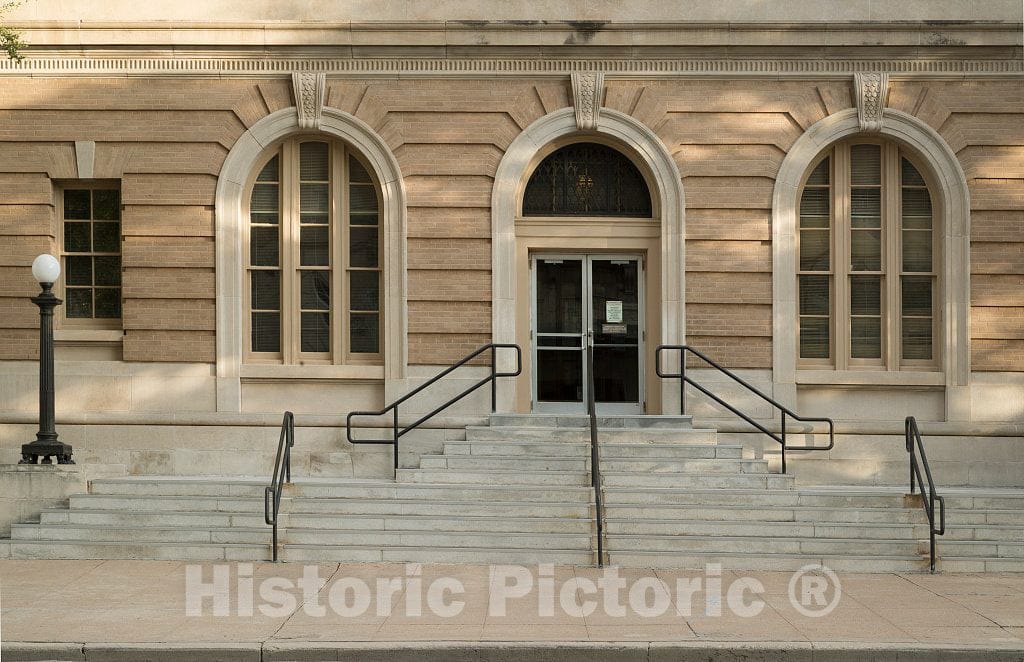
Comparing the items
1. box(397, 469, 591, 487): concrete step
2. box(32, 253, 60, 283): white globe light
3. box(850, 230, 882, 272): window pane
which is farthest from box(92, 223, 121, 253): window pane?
box(850, 230, 882, 272): window pane

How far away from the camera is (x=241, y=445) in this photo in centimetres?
1530

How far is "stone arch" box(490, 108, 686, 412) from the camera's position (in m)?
15.3

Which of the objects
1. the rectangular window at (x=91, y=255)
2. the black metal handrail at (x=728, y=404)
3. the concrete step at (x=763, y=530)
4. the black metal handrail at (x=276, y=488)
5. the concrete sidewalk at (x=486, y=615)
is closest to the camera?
the concrete sidewalk at (x=486, y=615)

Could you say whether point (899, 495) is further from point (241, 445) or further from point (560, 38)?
point (241, 445)

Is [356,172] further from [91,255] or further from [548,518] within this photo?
[548,518]

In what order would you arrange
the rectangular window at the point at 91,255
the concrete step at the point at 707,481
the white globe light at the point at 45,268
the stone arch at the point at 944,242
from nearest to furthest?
the concrete step at the point at 707,481 → the white globe light at the point at 45,268 → the stone arch at the point at 944,242 → the rectangular window at the point at 91,255

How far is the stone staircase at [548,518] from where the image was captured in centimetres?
1190

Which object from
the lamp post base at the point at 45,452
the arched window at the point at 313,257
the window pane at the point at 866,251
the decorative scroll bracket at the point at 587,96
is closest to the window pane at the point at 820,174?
the window pane at the point at 866,251

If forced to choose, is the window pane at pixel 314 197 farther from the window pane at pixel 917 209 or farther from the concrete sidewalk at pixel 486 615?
the window pane at pixel 917 209

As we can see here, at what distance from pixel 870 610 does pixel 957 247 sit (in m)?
7.28

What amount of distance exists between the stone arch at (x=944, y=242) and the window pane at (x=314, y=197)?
619 cm

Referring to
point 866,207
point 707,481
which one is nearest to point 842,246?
point 866,207

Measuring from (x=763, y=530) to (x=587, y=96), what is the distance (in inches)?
252

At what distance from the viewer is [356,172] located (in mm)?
15891
